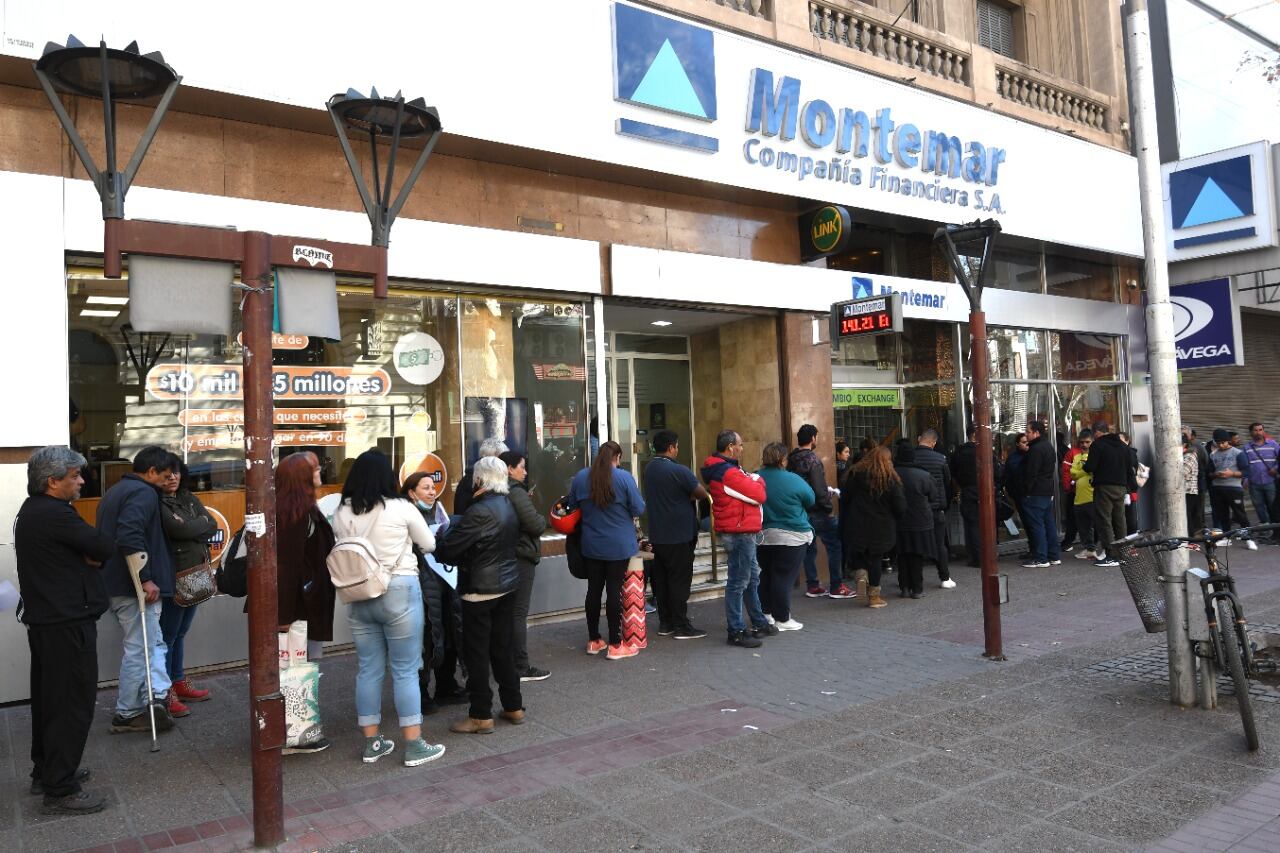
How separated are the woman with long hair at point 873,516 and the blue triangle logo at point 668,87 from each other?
13.6ft

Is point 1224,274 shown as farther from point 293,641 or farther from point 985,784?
point 293,641

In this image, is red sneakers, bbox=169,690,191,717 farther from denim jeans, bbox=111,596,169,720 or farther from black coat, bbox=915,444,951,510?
black coat, bbox=915,444,951,510

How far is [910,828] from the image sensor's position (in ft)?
13.5

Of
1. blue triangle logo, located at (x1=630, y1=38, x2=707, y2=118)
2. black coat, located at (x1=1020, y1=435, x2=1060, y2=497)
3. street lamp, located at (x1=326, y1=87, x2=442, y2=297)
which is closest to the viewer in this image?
street lamp, located at (x1=326, y1=87, x2=442, y2=297)

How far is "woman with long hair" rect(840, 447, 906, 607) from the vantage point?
9.46m

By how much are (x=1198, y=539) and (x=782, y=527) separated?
3466mm

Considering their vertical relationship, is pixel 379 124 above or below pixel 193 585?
above

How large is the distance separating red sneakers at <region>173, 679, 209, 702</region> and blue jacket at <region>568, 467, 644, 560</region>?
9.66 feet

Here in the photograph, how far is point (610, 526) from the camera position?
7.44 meters

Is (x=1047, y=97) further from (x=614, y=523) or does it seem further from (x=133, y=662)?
(x=133, y=662)

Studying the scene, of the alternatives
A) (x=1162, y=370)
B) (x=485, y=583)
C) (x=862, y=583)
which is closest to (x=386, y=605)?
(x=485, y=583)

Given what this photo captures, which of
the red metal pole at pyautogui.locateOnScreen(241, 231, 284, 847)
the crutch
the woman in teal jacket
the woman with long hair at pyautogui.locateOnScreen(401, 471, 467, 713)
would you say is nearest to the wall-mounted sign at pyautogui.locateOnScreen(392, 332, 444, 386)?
the woman with long hair at pyautogui.locateOnScreen(401, 471, 467, 713)

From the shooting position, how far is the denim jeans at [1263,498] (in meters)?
14.3

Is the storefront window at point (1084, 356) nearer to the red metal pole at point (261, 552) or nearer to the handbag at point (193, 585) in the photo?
the handbag at point (193, 585)
